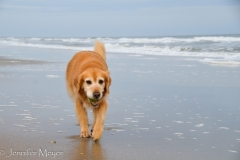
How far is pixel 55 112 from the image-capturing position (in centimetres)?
545

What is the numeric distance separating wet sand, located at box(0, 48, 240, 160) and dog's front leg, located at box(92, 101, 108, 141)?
0.27 feet

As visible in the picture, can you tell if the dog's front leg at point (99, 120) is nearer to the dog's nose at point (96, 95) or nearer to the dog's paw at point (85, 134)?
the dog's paw at point (85, 134)

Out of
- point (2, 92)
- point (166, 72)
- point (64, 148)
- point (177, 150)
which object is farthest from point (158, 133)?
point (166, 72)

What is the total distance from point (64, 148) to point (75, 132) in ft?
2.52

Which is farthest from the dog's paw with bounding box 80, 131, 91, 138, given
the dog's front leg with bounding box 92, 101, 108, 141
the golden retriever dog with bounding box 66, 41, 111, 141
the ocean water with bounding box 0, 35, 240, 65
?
the ocean water with bounding box 0, 35, 240, 65

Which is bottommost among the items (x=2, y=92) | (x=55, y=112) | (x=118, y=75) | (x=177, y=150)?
(x=177, y=150)

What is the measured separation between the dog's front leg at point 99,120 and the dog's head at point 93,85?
6 cm

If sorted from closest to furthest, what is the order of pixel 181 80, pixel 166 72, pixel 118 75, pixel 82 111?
1. pixel 82 111
2. pixel 181 80
3. pixel 118 75
4. pixel 166 72

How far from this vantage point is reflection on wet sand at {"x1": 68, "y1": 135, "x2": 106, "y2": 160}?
11.8ft

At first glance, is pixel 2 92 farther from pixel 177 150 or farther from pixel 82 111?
pixel 177 150

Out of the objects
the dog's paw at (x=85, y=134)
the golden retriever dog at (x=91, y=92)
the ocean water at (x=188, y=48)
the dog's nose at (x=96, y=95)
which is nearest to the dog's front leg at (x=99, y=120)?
the golden retriever dog at (x=91, y=92)

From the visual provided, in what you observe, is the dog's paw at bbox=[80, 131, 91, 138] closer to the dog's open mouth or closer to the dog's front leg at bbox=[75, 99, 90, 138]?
the dog's front leg at bbox=[75, 99, 90, 138]

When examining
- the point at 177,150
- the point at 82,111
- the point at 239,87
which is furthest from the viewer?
the point at 239,87

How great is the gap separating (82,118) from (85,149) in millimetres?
729
